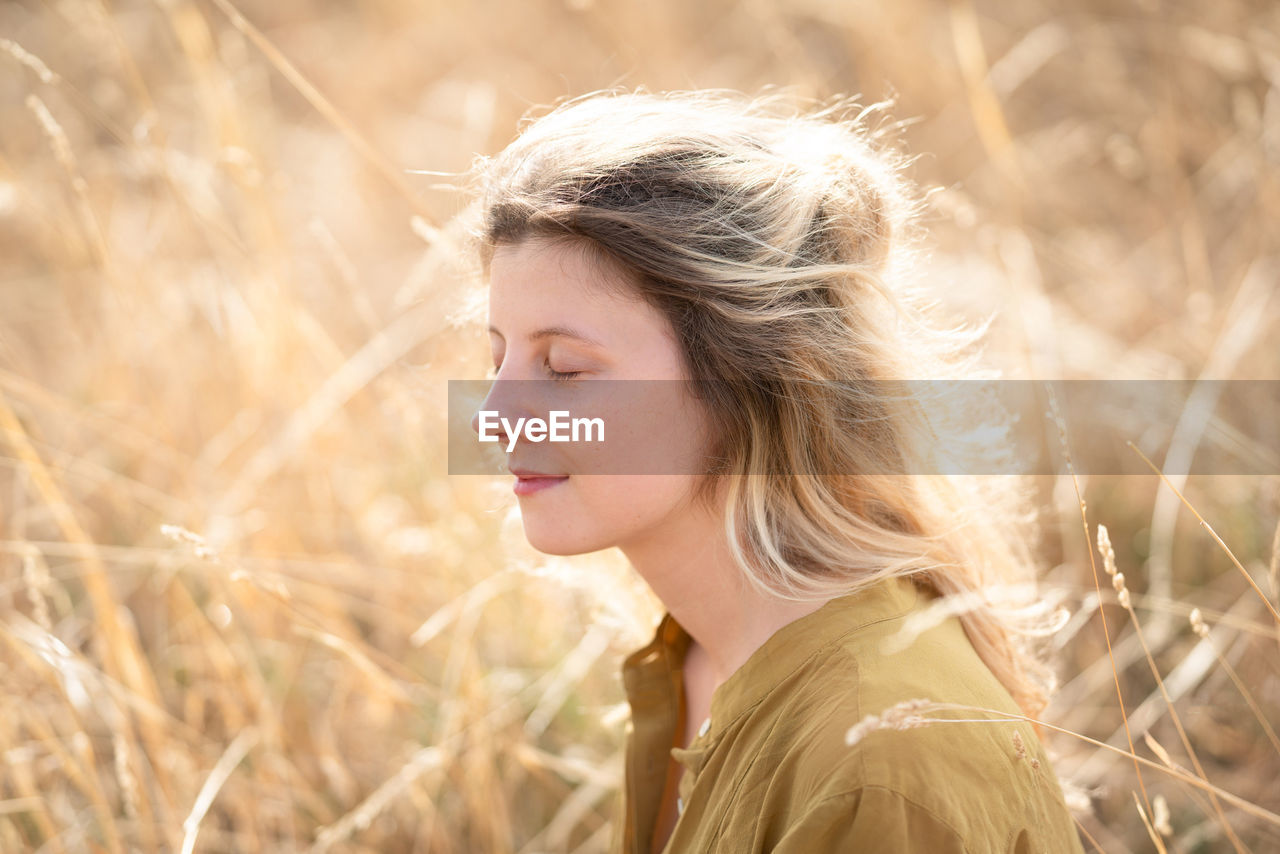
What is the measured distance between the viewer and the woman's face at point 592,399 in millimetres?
1351

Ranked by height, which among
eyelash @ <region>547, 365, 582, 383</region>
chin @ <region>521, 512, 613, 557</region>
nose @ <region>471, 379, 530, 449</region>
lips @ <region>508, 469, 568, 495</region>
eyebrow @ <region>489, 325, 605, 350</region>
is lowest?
chin @ <region>521, 512, 613, 557</region>

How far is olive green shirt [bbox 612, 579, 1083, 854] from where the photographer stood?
1.02 metres

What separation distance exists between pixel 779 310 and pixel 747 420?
17 cm

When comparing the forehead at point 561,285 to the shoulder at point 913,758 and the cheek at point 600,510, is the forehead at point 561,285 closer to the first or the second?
the cheek at point 600,510

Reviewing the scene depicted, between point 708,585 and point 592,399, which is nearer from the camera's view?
point 592,399

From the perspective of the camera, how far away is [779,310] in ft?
4.52

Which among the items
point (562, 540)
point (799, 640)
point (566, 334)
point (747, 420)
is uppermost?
point (566, 334)

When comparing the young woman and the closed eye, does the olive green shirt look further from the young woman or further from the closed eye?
the closed eye

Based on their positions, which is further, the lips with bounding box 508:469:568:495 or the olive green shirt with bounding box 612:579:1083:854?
the lips with bounding box 508:469:568:495

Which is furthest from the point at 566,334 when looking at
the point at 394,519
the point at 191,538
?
the point at 394,519

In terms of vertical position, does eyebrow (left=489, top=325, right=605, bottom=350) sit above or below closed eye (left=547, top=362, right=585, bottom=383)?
above

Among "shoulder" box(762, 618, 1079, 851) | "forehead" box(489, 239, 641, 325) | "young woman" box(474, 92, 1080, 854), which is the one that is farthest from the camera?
"forehead" box(489, 239, 641, 325)

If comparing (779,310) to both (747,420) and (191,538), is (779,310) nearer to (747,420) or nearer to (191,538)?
(747,420)

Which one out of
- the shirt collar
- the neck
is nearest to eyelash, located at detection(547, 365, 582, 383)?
the neck
